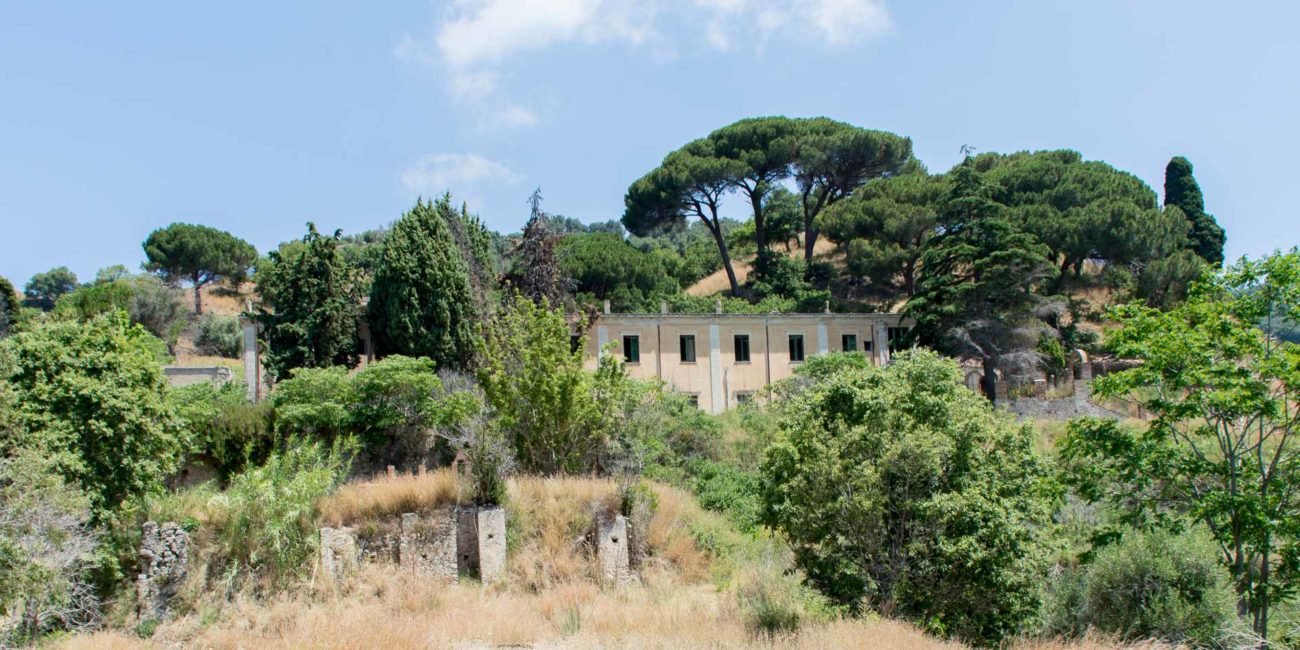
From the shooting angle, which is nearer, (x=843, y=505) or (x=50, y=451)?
(x=843, y=505)

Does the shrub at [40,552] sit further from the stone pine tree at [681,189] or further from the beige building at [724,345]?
the stone pine tree at [681,189]

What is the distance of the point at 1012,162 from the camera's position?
5181cm

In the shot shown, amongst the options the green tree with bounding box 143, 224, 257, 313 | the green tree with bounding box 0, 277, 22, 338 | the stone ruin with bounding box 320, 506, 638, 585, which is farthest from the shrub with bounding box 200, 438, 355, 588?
the green tree with bounding box 143, 224, 257, 313

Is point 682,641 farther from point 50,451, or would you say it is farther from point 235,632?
point 50,451

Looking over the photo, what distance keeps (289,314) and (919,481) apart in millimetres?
21654

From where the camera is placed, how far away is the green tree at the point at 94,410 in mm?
15367

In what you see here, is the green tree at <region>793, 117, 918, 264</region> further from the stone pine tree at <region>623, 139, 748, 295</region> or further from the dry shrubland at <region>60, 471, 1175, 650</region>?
the dry shrubland at <region>60, 471, 1175, 650</region>

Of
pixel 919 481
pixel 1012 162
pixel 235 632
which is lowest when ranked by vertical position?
pixel 235 632

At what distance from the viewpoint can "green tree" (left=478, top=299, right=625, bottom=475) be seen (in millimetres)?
20500

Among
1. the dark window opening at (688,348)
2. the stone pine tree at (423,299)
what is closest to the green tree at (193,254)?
the stone pine tree at (423,299)

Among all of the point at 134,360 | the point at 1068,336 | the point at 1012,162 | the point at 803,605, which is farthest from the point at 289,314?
the point at 1012,162

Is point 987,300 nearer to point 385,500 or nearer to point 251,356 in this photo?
point 385,500

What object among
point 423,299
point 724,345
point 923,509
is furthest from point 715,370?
point 923,509

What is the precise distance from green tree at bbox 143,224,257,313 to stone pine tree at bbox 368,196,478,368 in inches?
1283
